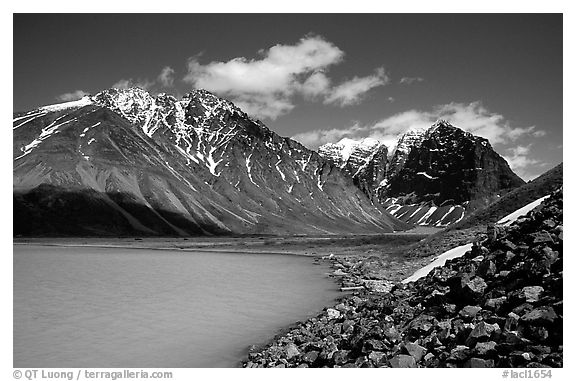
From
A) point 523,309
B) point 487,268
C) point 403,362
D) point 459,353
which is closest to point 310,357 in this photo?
point 403,362

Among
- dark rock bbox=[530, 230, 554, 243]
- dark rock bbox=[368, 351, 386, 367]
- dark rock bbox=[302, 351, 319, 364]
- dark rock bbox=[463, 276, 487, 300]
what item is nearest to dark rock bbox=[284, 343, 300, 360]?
dark rock bbox=[302, 351, 319, 364]

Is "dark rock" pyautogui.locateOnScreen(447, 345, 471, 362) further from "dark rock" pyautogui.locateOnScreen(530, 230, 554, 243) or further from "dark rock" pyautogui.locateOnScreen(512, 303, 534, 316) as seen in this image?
"dark rock" pyautogui.locateOnScreen(530, 230, 554, 243)

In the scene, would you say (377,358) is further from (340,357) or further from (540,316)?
(540,316)

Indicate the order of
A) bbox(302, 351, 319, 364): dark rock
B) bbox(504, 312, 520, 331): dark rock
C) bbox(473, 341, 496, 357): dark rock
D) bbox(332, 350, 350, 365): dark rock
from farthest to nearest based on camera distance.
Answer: bbox(302, 351, 319, 364): dark rock < bbox(332, 350, 350, 365): dark rock < bbox(504, 312, 520, 331): dark rock < bbox(473, 341, 496, 357): dark rock

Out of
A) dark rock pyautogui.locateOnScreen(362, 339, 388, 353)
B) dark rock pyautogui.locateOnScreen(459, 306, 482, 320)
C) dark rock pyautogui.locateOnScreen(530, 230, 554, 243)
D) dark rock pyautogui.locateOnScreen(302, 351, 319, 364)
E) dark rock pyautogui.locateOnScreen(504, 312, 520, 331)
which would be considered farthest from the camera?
dark rock pyautogui.locateOnScreen(530, 230, 554, 243)

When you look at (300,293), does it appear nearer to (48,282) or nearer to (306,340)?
(306,340)
